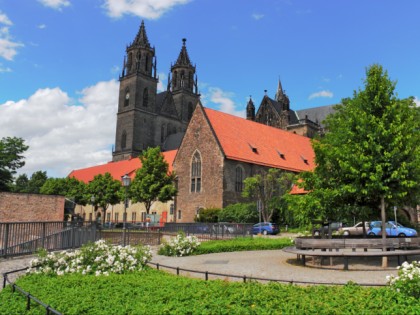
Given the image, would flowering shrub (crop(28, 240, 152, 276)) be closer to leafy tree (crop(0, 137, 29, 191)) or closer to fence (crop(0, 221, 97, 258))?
fence (crop(0, 221, 97, 258))

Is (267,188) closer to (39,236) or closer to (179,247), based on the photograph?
(179,247)

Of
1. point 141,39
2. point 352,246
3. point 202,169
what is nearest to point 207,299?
point 352,246

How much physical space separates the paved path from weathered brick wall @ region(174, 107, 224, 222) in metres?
26.8

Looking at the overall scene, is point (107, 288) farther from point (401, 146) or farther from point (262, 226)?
point (262, 226)

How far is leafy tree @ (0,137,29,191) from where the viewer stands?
4694cm

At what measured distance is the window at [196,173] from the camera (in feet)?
153

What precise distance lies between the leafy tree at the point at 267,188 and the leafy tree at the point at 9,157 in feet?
92.2

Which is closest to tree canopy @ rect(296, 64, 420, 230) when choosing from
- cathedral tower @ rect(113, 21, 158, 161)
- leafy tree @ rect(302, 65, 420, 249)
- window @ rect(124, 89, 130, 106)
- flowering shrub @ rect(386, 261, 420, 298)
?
leafy tree @ rect(302, 65, 420, 249)

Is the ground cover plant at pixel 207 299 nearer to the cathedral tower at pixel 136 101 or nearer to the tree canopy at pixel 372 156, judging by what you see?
the tree canopy at pixel 372 156

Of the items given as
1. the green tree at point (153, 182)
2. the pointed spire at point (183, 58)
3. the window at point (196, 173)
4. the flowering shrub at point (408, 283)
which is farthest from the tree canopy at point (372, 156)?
the pointed spire at point (183, 58)

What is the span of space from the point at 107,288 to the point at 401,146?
11.9 metres

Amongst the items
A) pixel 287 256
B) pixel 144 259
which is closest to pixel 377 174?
pixel 287 256

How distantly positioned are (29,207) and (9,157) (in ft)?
75.5

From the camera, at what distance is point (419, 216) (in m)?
48.4
